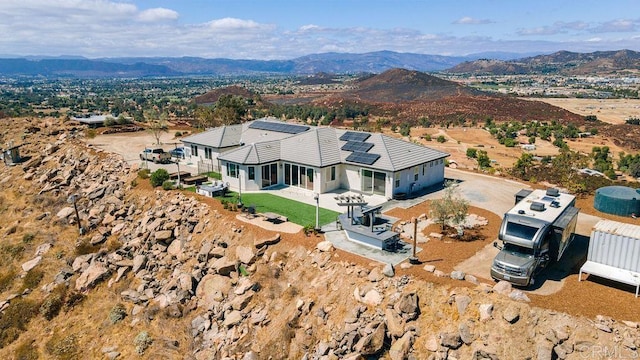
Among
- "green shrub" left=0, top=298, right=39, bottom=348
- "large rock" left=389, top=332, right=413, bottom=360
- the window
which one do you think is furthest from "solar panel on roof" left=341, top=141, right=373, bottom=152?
"green shrub" left=0, top=298, right=39, bottom=348

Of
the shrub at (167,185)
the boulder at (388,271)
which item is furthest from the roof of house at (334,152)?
the boulder at (388,271)

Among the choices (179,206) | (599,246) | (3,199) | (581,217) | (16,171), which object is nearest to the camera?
(599,246)

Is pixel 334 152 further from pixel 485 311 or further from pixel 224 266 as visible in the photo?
pixel 485 311

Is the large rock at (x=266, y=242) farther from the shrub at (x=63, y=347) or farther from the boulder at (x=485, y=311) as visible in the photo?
the boulder at (x=485, y=311)

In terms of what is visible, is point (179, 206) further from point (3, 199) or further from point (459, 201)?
point (3, 199)

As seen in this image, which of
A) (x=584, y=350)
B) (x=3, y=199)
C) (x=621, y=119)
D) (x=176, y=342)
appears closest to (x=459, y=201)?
(x=584, y=350)

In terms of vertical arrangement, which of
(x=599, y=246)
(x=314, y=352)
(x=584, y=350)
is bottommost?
(x=314, y=352)

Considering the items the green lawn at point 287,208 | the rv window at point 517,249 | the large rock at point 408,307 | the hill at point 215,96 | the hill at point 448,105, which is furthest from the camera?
the hill at point 215,96
